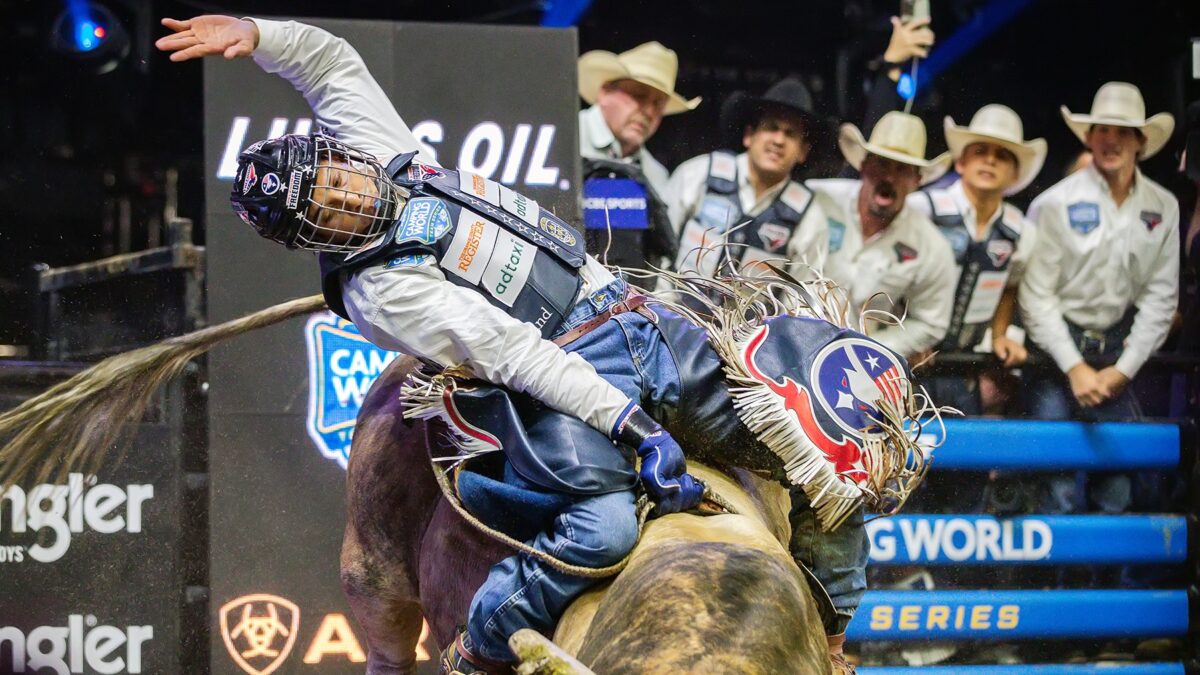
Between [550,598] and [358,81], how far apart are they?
121 centimetres

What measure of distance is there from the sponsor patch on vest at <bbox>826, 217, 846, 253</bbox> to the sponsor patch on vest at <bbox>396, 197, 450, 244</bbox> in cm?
234

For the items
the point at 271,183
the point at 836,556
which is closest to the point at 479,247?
the point at 271,183

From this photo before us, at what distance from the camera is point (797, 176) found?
15.6 ft

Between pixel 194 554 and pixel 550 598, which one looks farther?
pixel 194 554

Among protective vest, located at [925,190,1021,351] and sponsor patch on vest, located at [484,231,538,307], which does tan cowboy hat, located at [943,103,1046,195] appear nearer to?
protective vest, located at [925,190,1021,351]

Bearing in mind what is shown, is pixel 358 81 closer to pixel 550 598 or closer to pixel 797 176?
pixel 550 598

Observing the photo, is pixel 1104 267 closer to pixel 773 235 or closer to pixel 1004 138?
pixel 1004 138

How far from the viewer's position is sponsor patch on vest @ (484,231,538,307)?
2.72 metres

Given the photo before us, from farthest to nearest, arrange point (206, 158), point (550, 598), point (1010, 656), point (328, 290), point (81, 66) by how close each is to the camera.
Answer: point (1010, 656) < point (81, 66) < point (206, 158) < point (328, 290) < point (550, 598)

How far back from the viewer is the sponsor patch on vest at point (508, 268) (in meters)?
2.72

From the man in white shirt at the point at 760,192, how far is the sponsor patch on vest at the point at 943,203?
449 mm

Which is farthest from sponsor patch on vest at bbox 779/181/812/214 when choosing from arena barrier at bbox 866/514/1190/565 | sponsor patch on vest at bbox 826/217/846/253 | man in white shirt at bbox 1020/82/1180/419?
arena barrier at bbox 866/514/1190/565

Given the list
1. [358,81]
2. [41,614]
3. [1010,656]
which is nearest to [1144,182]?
[1010,656]

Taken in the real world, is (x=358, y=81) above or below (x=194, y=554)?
above
